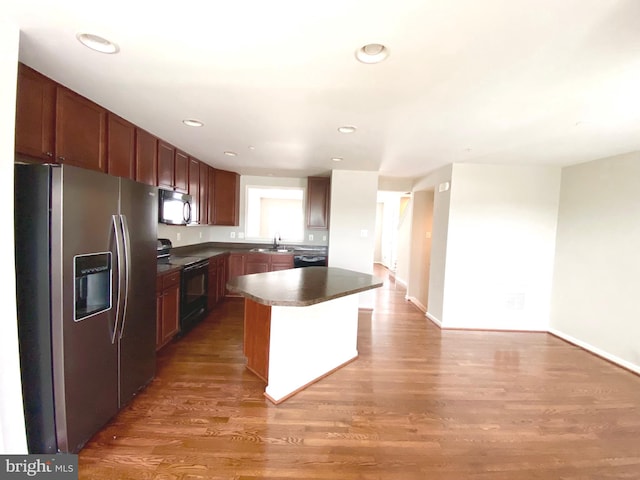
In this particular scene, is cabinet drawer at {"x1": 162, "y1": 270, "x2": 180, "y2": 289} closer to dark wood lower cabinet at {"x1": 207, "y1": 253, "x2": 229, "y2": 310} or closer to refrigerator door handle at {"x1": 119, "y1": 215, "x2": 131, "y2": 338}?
refrigerator door handle at {"x1": 119, "y1": 215, "x2": 131, "y2": 338}

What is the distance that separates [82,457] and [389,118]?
122 inches

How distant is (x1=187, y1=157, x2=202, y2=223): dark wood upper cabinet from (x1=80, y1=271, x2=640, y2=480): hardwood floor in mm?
1889

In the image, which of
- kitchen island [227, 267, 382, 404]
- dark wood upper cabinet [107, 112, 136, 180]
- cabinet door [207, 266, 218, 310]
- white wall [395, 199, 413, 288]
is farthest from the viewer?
white wall [395, 199, 413, 288]

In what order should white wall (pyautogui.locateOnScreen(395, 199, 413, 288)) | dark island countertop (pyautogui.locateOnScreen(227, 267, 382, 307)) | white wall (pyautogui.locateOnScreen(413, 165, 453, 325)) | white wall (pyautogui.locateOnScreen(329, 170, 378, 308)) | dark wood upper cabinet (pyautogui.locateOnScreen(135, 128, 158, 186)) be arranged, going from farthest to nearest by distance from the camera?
1. white wall (pyautogui.locateOnScreen(395, 199, 413, 288))
2. white wall (pyautogui.locateOnScreen(329, 170, 378, 308))
3. white wall (pyautogui.locateOnScreen(413, 165, 453, 325))
4. dark wood upper cabinet (pyautogui.locateOnScreen(135, 128, 158, 186))
5. dark island countertop (pyautogui.locateOnScreen(227, 267, 382, 307))

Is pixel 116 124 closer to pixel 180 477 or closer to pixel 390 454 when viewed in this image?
pixel 180 477

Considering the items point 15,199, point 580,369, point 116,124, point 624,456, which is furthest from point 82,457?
point 580,369

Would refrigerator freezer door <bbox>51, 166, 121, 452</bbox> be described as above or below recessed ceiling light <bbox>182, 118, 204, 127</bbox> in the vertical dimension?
below

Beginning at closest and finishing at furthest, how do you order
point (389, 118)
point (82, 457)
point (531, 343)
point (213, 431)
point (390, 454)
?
point (82, 457)
point (390, 454)
point (213, 431)
point (389, 118)
point (531, 343)

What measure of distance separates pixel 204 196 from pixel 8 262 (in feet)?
10.4

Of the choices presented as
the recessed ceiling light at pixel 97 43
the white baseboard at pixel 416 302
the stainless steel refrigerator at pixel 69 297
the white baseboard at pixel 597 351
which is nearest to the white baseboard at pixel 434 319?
the white baseboard at pixel 416 302

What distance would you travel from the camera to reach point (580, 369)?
2.75 metres

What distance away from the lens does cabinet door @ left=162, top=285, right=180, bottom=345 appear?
107 inches

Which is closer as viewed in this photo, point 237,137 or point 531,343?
point 237,137

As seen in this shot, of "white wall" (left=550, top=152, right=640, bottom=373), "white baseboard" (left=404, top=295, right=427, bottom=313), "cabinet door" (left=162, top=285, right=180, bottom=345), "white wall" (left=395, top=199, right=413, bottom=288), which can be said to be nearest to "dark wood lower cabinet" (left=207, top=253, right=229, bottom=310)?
"cabinet door" (left=162, top=285, right=180, bottom=345)
